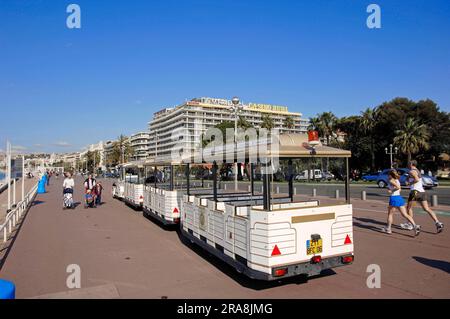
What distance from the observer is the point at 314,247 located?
5.16 metres

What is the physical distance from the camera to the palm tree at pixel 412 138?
4495cm

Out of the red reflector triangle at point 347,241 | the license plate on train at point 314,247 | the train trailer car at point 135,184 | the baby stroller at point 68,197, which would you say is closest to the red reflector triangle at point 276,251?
the license plate on train at point 314,247

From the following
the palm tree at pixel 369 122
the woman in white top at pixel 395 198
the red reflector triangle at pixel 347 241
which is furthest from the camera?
the palm tree at pixel 369 122

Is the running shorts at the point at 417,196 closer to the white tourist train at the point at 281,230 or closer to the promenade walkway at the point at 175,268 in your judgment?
the promenade walkway at the point at 175,268

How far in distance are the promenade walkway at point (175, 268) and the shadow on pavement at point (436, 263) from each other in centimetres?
2

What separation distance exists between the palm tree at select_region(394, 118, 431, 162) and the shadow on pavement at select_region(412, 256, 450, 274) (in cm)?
4324

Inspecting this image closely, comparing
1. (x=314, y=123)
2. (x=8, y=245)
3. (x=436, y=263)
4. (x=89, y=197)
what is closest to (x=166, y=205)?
(x=8, y=245)

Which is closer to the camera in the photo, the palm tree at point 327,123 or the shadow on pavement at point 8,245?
the shadow on pavement at point 8,245

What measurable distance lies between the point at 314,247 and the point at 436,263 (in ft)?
9.23

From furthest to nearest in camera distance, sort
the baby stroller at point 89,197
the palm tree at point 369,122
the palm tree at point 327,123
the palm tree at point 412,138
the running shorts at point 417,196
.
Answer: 1. the palm tree at point 327,123
2. the palm tree at point 369,122
3. the palm tree at point 412,138
4. the baby stroller at point 89,197
5. the running shorts at point 417,196

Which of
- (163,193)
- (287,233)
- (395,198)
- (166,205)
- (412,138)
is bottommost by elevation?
(166,205)

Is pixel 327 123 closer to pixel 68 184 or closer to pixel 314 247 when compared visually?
pixel 68 184
